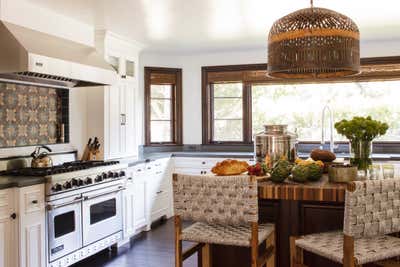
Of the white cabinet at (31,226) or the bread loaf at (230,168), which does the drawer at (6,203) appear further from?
the bread loaf at (230,168)

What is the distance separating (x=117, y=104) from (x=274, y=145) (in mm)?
2428

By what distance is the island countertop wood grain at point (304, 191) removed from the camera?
8.31 feet

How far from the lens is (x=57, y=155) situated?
456 cm

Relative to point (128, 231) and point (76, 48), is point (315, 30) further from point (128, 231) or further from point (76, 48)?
point (128, 231)

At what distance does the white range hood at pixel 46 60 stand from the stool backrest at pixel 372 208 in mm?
2595

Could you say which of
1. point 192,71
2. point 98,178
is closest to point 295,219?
point 98,178

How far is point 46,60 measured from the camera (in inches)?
142

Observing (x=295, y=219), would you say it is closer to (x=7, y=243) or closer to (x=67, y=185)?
(x=67, y=185)

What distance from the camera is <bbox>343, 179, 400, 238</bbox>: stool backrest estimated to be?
2230mm

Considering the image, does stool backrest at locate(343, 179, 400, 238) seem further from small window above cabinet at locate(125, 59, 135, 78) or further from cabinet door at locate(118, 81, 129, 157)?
small window above cabinet at locate(125, 59, 135, 78)

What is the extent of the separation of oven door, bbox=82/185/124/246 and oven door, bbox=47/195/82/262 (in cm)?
10

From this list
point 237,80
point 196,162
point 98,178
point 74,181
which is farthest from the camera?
point 237,80

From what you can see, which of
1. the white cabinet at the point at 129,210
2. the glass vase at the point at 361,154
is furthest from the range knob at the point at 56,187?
the glass vase at the point at 361,154

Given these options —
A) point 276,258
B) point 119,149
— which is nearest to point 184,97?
point 119,149
